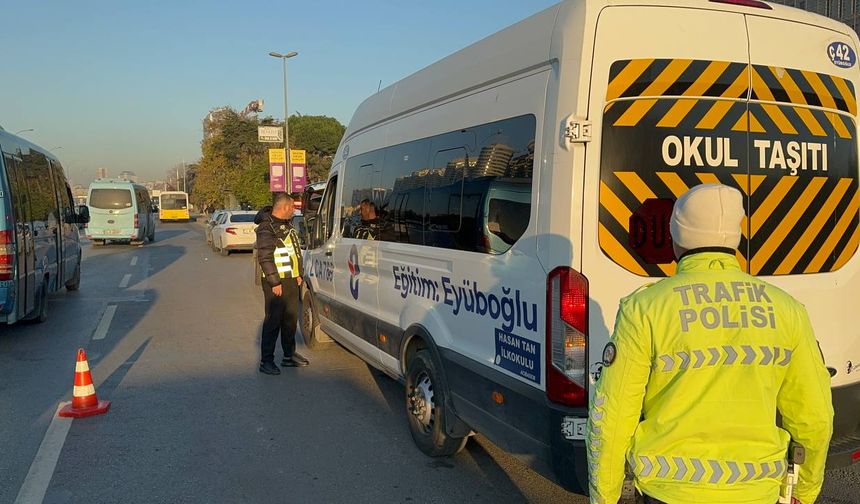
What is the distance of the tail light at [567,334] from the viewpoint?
3098 millimetres

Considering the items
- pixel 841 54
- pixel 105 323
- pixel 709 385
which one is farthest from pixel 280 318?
pixel 709 385

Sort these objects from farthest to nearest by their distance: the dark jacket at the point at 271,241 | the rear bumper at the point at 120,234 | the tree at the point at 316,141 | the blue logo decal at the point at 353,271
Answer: the tree at the point at 316,141
the rear bumper at the point at 120,234
the dark jacket at the point at 271,241
the blue logo decal at the point at 353,271

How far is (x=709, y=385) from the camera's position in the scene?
183 centimetres

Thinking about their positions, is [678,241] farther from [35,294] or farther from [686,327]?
[35,294]

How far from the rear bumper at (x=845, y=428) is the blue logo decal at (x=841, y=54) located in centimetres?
173

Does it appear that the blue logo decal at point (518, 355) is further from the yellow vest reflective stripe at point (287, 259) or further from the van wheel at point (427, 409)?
the yellow vest reflective stripe at point (287, 259)

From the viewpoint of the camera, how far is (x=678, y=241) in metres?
1.93

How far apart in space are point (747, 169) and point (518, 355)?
1471 millimetres

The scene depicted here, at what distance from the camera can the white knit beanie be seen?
1.84 meters

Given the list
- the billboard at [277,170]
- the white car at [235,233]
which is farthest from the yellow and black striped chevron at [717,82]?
the billboard at [277,170]

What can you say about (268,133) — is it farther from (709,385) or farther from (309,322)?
(709,385)

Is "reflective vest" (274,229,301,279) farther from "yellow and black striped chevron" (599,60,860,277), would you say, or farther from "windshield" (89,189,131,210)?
"windshield" (89,189,131,210)

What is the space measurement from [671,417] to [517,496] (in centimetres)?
249

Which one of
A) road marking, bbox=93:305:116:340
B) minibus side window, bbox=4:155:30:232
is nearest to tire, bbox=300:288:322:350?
road marking, bbox=93:305:116:340
